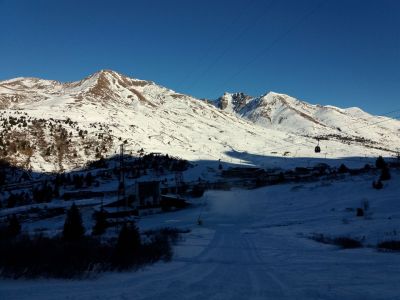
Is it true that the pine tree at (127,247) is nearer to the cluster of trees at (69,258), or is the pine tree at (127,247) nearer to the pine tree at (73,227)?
the cluster of trees at (69,258)

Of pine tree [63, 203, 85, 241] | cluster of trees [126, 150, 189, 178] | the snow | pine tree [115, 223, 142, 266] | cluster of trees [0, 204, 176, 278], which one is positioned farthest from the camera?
cluster of trees [126, 150, 189, 178]

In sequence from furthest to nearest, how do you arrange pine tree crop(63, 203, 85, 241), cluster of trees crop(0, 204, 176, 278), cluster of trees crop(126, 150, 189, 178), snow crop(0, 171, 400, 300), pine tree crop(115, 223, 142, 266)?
1. cluster of trees crop(126, 150, 189, 178)
2. pine tree crop(63, 203, 85, 241)
3. pine tree crop(115, 223, 142, 266)
4. cluster of trees crop(0, 204, 176, 278)
5. snow crop(0, 171, 400, 300)

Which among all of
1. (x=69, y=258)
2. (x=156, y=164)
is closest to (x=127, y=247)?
(x=69, y=258)

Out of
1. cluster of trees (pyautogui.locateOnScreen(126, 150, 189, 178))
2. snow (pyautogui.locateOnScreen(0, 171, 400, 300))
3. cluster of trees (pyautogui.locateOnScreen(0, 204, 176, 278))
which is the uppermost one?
cluster of trees (pyautogui.locateOnScreen(126, 150, 189, 178))

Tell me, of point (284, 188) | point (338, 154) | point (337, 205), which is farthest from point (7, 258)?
point (338, 154)

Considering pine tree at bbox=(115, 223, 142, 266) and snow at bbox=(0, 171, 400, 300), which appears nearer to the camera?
snow at bbox=(0, 171, 400, 300)

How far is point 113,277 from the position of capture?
13078 mm

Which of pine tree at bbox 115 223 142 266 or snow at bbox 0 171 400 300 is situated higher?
pine tree at bbox 115 223 142 266

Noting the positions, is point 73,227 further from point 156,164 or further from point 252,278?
point 156,164

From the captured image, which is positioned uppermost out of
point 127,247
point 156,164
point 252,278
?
point 156,164

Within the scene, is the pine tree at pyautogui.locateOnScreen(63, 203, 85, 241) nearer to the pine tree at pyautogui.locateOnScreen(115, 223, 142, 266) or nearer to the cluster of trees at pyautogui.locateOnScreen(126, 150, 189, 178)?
the pine tree at pyautogui.locateOnScreen(115, 223, 142, 266)

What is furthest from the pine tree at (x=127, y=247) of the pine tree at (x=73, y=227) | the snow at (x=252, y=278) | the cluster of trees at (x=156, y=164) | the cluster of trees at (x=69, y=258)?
the cluster of trees at (x=156, y=164)

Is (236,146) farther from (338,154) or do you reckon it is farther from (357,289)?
(357,289)

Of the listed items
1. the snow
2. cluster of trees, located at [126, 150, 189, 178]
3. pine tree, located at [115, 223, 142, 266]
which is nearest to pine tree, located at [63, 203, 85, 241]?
the snow
